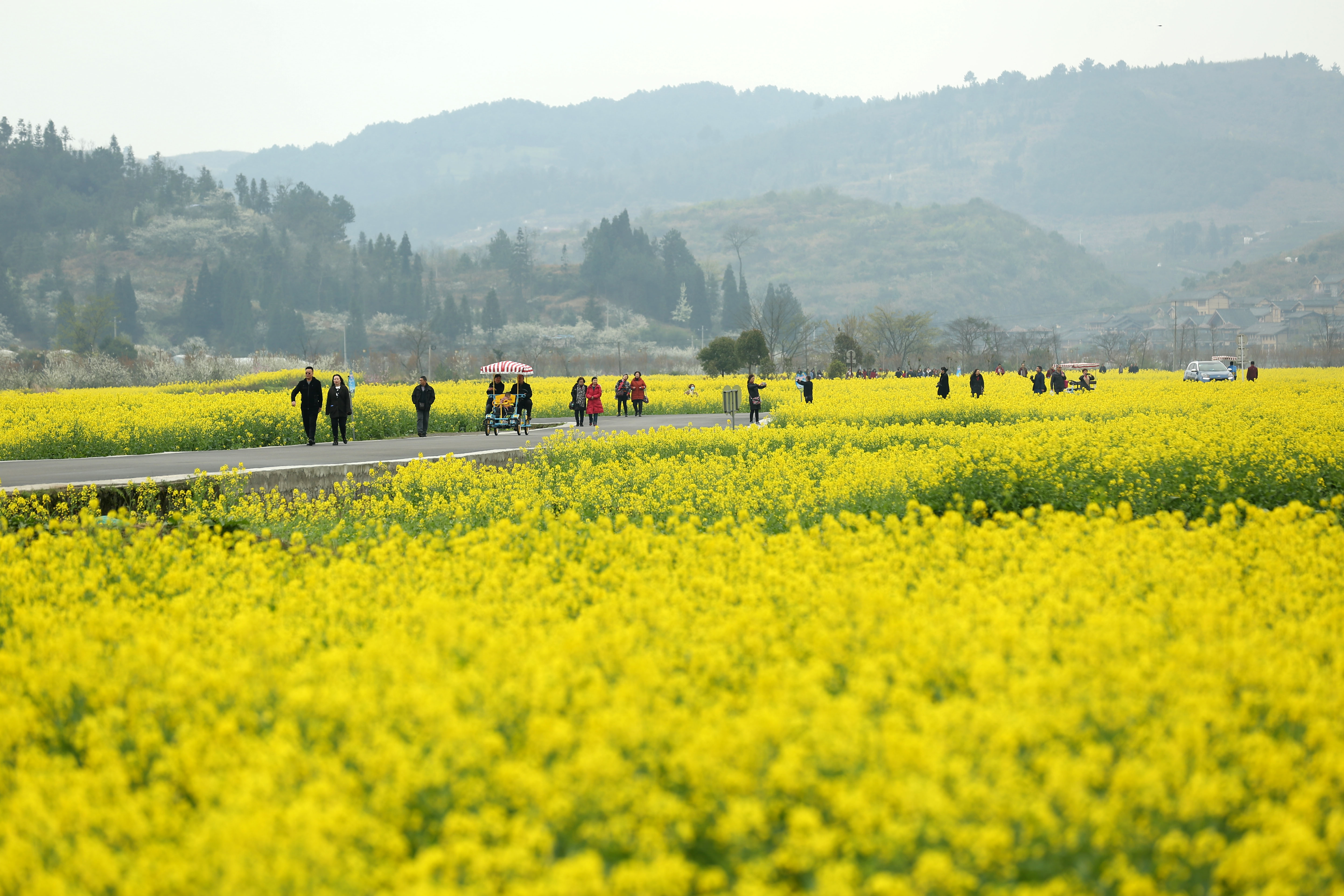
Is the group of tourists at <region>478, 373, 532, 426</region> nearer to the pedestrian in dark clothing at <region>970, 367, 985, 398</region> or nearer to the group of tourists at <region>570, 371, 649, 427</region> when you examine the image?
the group of tourists at <region>570, 371, 649, 427</region>

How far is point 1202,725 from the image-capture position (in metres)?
3.67

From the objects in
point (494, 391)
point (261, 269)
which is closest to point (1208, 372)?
point (494, 391)

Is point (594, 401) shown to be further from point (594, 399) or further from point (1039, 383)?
point (1039, 383)

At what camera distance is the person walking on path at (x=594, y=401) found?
27500mm

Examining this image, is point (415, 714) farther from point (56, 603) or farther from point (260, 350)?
point (260, 350)

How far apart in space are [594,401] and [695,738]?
2423 centimetres

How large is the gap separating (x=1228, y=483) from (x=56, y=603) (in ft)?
35.2

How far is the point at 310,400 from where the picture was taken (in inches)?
800

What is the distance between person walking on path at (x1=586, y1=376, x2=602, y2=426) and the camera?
27500 mm

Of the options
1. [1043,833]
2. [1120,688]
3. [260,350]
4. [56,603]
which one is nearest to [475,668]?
[1043,833]

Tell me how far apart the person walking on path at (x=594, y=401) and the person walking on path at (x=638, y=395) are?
15.6ft

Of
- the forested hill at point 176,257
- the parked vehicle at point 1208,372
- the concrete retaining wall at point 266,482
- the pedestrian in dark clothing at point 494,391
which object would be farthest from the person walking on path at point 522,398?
the forested hill at point 176,257

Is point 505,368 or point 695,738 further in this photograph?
point 505,368

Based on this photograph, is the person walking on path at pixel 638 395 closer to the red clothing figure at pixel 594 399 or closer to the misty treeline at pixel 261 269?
the red clothing figure at pixel 594 399
